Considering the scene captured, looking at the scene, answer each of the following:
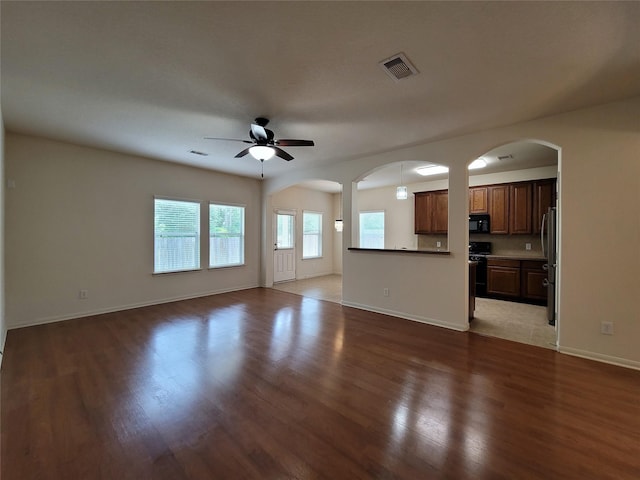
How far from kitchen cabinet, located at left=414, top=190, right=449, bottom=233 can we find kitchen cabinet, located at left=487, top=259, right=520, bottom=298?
1.36m

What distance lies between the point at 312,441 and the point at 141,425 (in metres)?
1.25

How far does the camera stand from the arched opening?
4.75 m

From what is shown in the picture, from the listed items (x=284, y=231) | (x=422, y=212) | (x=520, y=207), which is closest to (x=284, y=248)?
(x=284, y=231)

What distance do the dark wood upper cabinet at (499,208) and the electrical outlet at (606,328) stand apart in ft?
10.5

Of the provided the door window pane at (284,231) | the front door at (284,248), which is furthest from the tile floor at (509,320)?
the door window pane at (284,231)

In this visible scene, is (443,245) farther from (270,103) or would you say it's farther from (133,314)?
(133,314)

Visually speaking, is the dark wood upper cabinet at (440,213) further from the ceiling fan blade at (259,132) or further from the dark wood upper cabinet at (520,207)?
the ceiling fan blade at (259,132)

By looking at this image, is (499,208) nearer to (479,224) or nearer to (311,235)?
(479,224)

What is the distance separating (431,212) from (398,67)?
5.08 m

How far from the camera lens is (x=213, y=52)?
2148 millimetres

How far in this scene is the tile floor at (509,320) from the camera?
3664 millimetres

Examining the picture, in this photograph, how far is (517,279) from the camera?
5.50m

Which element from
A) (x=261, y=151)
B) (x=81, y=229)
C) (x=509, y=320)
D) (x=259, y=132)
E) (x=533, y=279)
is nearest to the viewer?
(x=259, y=132)

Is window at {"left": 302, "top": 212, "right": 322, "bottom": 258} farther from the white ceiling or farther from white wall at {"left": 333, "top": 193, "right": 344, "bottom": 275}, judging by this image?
the white ceiling
